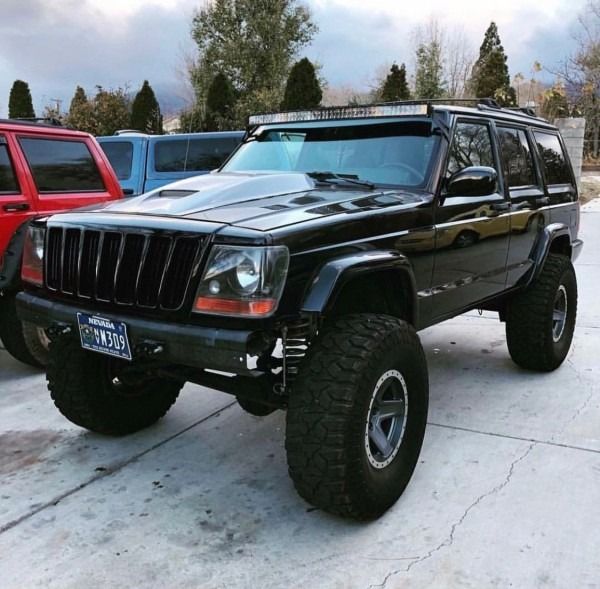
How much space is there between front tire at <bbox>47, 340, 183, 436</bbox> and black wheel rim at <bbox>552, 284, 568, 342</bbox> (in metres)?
3.07

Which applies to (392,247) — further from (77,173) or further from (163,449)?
(77,173)

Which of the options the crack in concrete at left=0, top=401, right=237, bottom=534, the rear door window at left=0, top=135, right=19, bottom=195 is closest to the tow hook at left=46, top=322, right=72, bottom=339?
the crack in concrete at left=0, top=401, right=237, bottom=534

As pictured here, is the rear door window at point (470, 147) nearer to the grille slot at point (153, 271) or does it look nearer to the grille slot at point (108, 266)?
the grille slot at point (153, 271)

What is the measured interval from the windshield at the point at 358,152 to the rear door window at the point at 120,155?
19.4 feet

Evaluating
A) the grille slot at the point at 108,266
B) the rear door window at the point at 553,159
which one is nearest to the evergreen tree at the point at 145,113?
the rear door window at the point at 553,159

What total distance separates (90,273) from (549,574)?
231 cm

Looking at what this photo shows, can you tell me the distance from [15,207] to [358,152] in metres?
2.76

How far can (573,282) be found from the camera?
16.8 feet

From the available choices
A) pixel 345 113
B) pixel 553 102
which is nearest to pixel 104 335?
pixel 345 113

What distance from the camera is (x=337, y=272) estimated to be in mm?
2668

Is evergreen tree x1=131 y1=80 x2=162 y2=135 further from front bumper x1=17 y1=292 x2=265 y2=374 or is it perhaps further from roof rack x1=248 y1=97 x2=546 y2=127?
front bumper x1=17 y1=292 x2=265 y2=374

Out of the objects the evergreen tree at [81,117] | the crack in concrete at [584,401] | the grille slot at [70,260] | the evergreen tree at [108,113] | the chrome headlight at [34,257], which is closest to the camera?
the grille slot at [70,260]

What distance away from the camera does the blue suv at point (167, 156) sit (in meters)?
9.45

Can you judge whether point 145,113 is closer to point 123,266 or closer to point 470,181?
point 470,181
